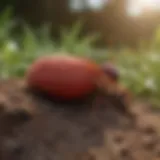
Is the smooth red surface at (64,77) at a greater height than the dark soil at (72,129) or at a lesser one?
greater

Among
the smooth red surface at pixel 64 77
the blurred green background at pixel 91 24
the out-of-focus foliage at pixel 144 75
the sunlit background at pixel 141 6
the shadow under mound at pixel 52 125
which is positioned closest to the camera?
the shadow under mound at pixel 52 125

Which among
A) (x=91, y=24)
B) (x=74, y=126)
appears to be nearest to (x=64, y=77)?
(x=74, y=126)

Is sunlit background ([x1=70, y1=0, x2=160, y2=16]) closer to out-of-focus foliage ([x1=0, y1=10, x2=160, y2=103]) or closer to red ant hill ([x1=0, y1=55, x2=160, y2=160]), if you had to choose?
out-of-focus foliage ([x1=0, y1=10, x2=160, y2=103])

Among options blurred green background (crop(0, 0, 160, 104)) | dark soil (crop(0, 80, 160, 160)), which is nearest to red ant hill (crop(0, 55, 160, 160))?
dark soil (crop(0, 80, 160, 160))

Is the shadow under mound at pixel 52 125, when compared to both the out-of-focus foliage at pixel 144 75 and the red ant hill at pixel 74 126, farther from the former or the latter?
the out-of-focus foliage at pixel 144 75

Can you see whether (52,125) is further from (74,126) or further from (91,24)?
(91,24)

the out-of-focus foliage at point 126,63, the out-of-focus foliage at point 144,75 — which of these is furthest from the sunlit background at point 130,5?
the out-of-focus foliage at point 144,75
